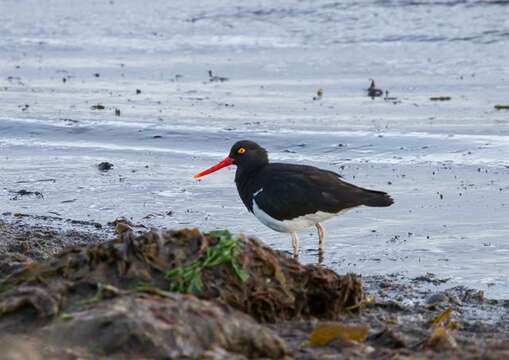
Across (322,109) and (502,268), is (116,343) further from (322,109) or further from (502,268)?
(322,109)

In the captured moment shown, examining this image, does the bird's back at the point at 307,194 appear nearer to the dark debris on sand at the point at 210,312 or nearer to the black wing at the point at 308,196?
the black wing at the point at 308,196

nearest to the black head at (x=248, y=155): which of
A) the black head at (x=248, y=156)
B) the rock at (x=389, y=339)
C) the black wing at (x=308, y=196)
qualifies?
the black head at (x=248, y=156)

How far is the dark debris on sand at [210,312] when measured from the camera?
12.9 feet

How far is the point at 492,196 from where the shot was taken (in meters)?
8.44

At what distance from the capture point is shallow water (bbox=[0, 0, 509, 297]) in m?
7.91

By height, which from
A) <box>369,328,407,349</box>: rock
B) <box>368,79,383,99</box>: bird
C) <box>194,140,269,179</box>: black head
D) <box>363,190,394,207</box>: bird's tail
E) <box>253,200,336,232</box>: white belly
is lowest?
<box>369,328,407,349</box>: rock

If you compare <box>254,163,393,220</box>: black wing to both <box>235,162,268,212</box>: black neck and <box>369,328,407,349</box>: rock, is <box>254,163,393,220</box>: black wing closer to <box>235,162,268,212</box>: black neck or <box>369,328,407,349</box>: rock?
<box>235,162,268,212</box>: black neck

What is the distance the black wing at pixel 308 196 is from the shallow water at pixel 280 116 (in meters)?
0.29

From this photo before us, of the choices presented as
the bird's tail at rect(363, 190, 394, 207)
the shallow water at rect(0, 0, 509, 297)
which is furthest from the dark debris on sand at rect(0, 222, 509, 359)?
the bird's tail at rect(363, 190, 394, 207)

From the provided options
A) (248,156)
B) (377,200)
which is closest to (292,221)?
(377,200)

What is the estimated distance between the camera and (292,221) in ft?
24.0

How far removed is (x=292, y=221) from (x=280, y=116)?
4.49 meters

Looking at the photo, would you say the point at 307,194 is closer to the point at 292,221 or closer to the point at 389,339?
the point at 292,221

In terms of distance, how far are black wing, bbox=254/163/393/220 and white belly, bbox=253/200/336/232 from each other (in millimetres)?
29
